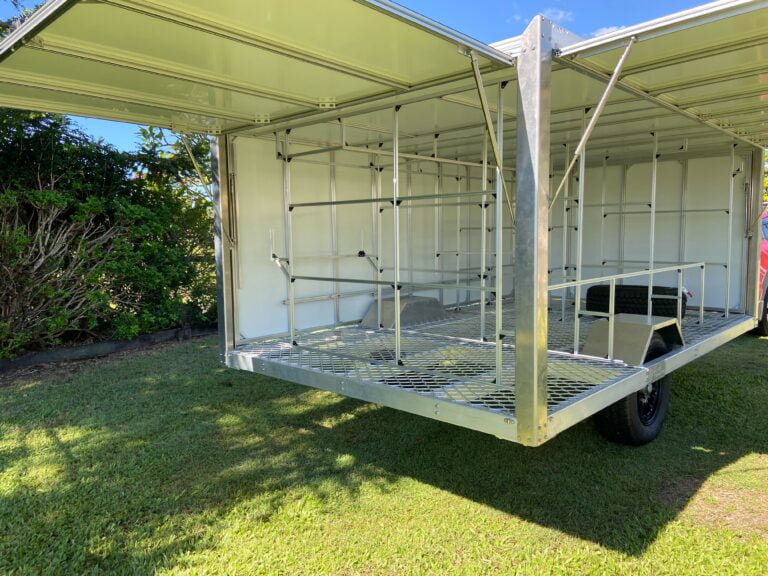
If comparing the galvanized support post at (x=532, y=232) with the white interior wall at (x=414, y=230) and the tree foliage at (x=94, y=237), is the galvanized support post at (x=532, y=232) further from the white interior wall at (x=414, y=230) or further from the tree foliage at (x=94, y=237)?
the tree foliage at (x=94, y=237)

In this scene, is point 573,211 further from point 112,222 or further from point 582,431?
point 112,222

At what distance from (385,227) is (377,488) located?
338 cm

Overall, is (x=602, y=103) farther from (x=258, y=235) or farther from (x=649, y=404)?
(x=258, y=235)

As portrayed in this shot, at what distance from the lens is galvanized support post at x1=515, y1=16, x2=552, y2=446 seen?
99.4 inches

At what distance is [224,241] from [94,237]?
3469 mm

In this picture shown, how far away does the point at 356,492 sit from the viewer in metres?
3.47

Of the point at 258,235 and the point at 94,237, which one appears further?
the point at 94,237

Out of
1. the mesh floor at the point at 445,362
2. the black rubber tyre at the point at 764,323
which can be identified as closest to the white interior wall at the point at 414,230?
the mesh floor at the point at 445,362

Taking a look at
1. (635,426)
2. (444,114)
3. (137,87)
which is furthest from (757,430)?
A: (137,87)

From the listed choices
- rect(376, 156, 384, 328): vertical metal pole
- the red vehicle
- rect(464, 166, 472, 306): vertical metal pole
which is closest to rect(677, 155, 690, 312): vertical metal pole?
the red vehicle

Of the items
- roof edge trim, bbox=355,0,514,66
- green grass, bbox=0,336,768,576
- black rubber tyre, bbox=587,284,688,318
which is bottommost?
green grass, bbox=0,336,768,576

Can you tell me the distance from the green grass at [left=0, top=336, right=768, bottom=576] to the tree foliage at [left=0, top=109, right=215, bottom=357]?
157cm

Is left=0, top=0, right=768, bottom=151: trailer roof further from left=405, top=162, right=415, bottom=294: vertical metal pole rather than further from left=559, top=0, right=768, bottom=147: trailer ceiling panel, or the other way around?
left=405, top=162, right=415, bottom=294: vertical metal pole

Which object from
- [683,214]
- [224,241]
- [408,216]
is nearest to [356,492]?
[224,241]
